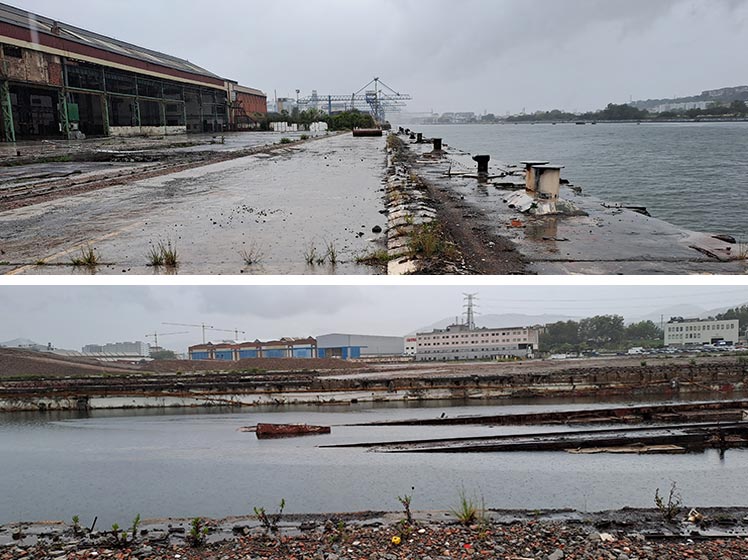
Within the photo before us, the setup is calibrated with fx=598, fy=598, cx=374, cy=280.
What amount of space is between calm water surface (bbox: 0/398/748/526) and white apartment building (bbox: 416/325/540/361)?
14991 mm

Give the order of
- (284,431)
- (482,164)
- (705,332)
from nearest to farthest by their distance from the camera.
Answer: (284,431) < (482,164) < (705,332)

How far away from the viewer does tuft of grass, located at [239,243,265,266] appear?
16.7ft

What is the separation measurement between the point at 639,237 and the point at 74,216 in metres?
6.54

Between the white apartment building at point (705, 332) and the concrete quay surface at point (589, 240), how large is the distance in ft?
54.5

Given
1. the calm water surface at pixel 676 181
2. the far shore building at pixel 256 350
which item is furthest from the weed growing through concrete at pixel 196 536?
the far shore building at pixel 256 350

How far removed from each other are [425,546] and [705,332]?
23658 mm

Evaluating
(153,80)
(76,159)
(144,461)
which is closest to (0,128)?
(76,159)

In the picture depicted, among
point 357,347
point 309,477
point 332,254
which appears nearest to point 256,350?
point 357,347

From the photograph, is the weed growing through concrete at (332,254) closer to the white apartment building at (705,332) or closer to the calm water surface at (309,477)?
the calm water surface at (309,477)

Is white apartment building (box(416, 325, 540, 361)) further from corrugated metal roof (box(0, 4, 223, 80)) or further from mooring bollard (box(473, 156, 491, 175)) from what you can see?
corrugated metal roof (box(0, 4, 223, 80))

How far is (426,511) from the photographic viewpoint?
4.68 m

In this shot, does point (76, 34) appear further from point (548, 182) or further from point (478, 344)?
point (548, 182)

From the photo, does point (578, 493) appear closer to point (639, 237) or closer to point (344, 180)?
point (639, 237)

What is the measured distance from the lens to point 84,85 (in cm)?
2544
